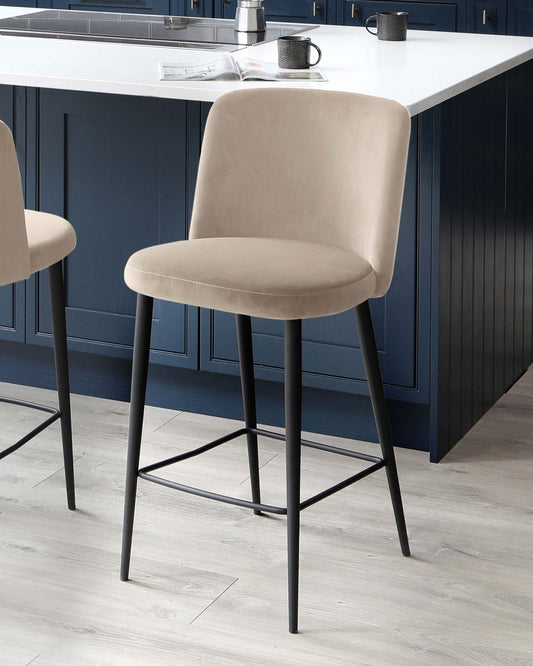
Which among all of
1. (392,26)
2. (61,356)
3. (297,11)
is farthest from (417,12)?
(61,356)

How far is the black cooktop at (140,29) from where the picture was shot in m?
3.49

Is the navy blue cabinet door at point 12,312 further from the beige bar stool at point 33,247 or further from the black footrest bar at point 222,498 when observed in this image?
the black footrest bar at point 222,498

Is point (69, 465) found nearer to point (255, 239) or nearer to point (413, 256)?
point (255, 239)

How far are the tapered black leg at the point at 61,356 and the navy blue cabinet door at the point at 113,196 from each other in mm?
618

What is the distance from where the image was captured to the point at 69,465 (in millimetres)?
2609

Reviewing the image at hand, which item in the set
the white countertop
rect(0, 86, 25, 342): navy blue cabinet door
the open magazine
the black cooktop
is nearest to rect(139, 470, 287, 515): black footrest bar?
the white countertop

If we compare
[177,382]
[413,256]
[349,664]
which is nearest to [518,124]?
[413,256]

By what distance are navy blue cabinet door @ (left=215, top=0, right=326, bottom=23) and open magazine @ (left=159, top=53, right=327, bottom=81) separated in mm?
2028

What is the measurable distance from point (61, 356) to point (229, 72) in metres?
0.85

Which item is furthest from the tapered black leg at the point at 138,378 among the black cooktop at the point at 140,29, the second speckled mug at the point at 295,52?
the black cooktop at the point at 140,29

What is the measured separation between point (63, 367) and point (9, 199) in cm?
49

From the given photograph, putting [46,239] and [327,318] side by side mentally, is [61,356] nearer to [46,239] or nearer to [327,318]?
[46,239]

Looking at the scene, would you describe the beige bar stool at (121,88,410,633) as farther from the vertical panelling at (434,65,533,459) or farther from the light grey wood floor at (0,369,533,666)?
the vertical panelling at (434,65,533,459)

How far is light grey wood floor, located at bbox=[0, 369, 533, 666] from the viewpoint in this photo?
2098 mm
